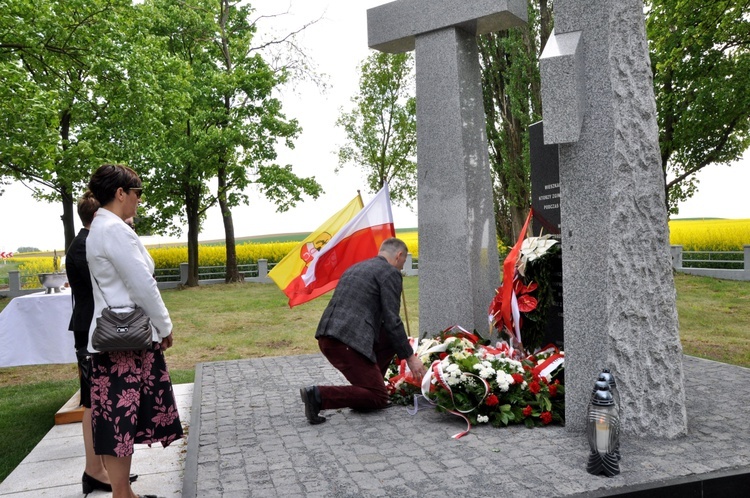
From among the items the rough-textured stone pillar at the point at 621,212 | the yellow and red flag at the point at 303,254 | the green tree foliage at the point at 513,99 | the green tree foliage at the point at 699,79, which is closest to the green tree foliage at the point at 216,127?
the green tree foliage at the point at 513,99

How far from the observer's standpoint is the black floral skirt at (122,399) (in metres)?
3.71

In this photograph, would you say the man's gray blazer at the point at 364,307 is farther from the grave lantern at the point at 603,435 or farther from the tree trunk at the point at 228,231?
the tree trunk at the point at 228,231

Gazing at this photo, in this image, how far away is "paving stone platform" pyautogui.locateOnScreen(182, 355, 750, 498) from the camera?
13.0 feet

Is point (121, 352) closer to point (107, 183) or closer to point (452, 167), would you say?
point (107, 183)

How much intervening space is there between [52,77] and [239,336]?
10684 mm

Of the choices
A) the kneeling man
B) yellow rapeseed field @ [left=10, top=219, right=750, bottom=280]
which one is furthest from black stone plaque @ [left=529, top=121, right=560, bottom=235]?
yellow rapeseed field @ [left=10, top=219, right=750, bottom=280]

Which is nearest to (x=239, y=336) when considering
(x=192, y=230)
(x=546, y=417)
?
(x=546, y=417)

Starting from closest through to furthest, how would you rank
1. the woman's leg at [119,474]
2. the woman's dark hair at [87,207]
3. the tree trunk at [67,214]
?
1. the woman's leg at [119,474]
2. the woman's dark hair at [87,207]
3. the tree trunk at [67,214]

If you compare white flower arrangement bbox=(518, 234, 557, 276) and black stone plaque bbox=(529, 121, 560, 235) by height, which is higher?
black stone plaque bbox=(529, 121, 560, 235)

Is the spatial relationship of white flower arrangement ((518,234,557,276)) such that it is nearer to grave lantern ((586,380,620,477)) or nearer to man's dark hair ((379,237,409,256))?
man's dark hair ((379,237,409,256))

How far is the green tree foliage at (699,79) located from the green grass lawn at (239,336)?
4299 mm

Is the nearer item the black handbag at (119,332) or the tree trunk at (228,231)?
the black handbag at (119,332)

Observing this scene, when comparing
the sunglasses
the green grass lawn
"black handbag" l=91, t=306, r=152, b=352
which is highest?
the sunglasses

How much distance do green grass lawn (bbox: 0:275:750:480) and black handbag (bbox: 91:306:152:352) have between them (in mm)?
2431
